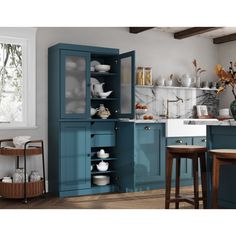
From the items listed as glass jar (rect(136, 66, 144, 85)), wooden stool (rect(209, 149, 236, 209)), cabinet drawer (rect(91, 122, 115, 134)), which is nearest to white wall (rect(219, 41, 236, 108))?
glass jar (rect(136, 66, 144, 85))

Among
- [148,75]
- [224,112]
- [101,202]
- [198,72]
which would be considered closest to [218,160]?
[101,202]

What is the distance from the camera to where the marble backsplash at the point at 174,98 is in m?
6.75

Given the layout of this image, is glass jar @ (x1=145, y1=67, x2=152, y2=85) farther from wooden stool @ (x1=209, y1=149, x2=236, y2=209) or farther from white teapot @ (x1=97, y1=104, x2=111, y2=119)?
wooden stool @ (x1=209, y1=149, x2=236, y2=209)

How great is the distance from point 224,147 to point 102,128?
217cm

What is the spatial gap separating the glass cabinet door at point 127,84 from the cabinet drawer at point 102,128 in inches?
8.7

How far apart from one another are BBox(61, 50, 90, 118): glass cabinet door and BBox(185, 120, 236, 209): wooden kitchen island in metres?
2.00

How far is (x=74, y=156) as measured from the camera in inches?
219

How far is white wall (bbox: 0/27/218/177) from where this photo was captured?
577 cm

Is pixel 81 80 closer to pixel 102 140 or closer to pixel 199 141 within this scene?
pixel 102 140

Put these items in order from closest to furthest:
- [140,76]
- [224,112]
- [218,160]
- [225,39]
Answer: [218,160] → [140,76] → [224,112] → [225,39]

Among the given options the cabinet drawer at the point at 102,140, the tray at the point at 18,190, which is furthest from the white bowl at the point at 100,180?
the tray at the point at 18,190

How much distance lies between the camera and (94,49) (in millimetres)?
5730

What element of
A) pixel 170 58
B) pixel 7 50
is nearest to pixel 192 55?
pixel 170 58

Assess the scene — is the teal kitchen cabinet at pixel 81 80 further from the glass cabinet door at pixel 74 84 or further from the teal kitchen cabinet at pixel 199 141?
the teal kitchen cabinet at pixel 199 141
